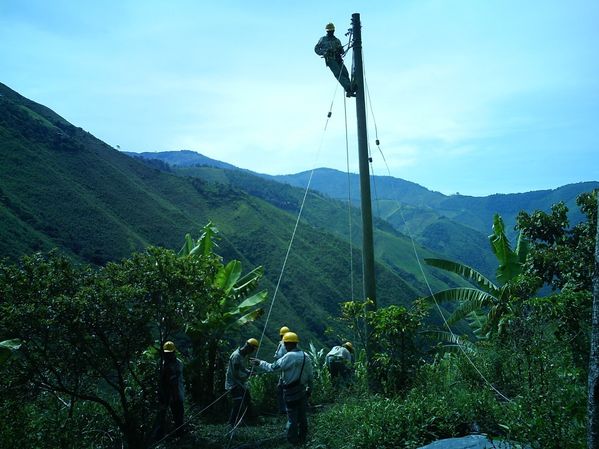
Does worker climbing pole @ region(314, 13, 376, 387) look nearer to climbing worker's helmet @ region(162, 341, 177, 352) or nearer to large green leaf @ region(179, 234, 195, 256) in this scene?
climbing worker's helmet @ region(162, 341, 177, 352)

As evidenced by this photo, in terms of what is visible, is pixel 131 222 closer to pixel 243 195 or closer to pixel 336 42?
pixel 243 195

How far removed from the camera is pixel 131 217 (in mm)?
88312

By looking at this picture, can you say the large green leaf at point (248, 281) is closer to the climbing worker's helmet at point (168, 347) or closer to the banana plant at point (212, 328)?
the banana plant at point (212, 328)

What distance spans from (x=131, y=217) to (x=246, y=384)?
84450mm

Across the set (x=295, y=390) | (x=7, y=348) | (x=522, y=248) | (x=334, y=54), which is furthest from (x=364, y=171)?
(x=522, y=248)

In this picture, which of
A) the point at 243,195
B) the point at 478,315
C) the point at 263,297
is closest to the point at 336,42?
the point at 263,297

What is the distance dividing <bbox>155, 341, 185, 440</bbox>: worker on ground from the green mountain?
51.1 meters

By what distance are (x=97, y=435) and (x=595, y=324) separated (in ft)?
23.6

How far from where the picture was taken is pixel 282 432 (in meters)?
8.35

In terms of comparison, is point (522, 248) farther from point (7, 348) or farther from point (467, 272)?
point (7, 348)

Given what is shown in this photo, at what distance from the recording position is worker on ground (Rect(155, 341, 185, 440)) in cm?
814

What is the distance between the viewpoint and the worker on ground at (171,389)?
26.7 feet

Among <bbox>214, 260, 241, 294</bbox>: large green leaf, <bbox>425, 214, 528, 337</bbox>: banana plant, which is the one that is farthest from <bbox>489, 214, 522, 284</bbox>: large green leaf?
<bbox>214, 260, 241, 294</bbox>: large green leaf

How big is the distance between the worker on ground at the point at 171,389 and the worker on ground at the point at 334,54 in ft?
18.7
